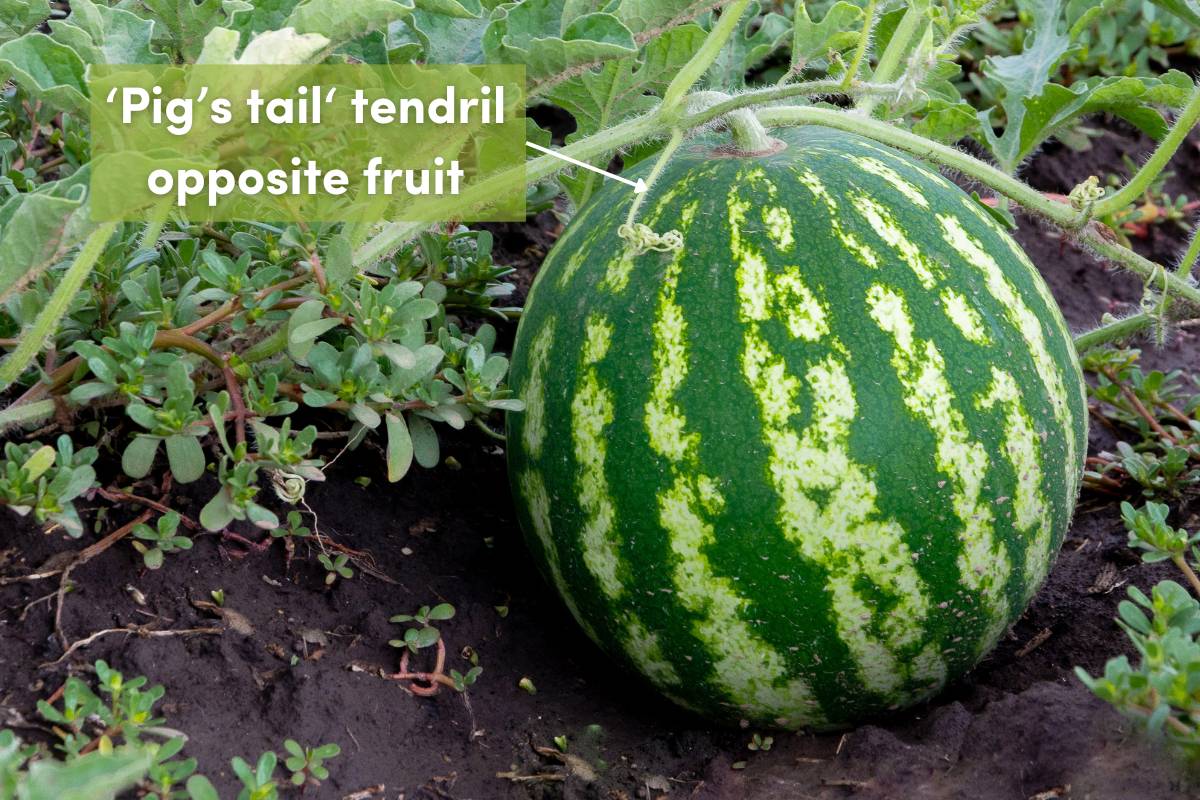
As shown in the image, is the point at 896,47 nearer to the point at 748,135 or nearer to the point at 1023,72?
the point at 748,135

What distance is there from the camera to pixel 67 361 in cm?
220

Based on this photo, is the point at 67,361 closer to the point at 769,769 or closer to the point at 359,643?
the point at 359,643

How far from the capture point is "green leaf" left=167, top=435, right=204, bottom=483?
1980 mm

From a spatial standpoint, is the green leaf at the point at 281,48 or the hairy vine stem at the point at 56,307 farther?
the hairy vine stem at the point at 56,307

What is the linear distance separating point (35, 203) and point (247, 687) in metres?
0.83

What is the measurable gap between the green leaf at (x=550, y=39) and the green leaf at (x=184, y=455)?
86 cm

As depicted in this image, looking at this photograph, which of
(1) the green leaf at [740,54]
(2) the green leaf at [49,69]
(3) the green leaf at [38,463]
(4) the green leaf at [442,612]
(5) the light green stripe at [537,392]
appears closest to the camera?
(3) the green leaf at [38,463]

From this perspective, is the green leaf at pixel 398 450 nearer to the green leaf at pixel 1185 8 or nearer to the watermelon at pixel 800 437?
the watermelon at pixel 800 437

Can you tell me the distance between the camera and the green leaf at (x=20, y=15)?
2.27 metres

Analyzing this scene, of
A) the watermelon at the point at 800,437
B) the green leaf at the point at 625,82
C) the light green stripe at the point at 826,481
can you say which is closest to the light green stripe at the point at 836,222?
the watermelon at the point at 800,437

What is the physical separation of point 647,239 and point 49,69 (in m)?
0.99

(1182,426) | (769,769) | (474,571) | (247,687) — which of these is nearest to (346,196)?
(474,571)

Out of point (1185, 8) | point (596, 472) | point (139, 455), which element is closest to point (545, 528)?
point (596, 472)

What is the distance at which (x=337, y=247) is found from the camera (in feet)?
6.87
